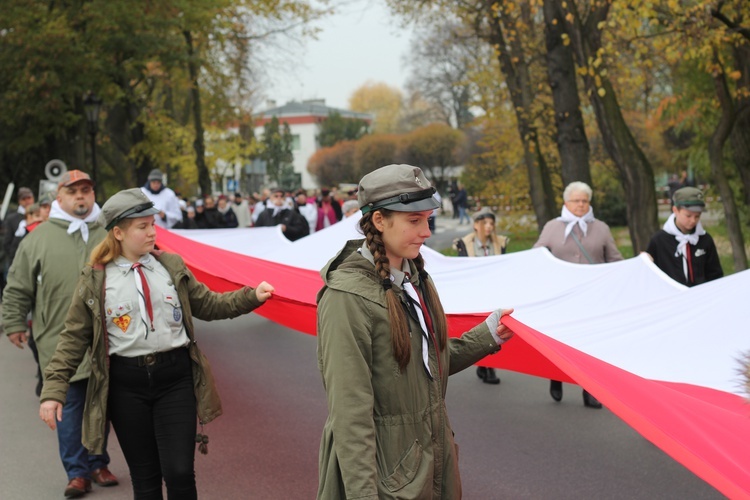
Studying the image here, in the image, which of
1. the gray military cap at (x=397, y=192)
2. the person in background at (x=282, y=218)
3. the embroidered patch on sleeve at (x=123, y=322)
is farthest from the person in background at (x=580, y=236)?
the person in background at (x=282, y=218)

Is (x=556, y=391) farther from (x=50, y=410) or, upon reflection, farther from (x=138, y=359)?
(x=50, y=410)

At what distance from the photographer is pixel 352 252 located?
11.3 ft

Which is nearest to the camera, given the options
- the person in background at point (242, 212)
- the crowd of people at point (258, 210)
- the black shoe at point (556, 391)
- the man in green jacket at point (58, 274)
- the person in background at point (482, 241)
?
the man in green jacket at point (58, 274)

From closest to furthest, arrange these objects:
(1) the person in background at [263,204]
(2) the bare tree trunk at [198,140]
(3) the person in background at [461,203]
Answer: (1) the person in background at [263,204] → (2) the bare tree trunk at [198,140] → (3) the person in background at [461,203]

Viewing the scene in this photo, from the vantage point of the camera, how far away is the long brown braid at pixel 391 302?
10.8 ft

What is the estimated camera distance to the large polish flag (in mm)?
3658

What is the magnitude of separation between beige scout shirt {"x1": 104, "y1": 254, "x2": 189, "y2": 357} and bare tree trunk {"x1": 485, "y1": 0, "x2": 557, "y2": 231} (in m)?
16.9

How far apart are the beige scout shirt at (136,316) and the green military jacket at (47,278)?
155 cm

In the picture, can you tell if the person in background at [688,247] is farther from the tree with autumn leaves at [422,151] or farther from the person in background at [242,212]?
the tree with autumn leaves at [422,151]

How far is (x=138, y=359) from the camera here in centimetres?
482

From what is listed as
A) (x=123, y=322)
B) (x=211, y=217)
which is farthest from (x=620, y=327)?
(x=211, y=217)

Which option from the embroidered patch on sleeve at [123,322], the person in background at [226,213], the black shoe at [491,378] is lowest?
the black shoe at [491,378]

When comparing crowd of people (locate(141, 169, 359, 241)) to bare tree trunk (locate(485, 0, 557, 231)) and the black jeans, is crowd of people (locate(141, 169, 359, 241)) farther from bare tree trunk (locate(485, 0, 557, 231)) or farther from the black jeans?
bare tree trunk (locate(485, 0, 557, 231))

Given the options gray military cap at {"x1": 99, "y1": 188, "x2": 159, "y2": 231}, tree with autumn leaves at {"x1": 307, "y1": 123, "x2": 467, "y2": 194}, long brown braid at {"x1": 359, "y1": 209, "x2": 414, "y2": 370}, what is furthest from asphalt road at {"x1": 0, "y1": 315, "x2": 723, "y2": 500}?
tree with autumn leaves at {"x1": 307, "y1": 123, "x2": 467, "y2": 194}
